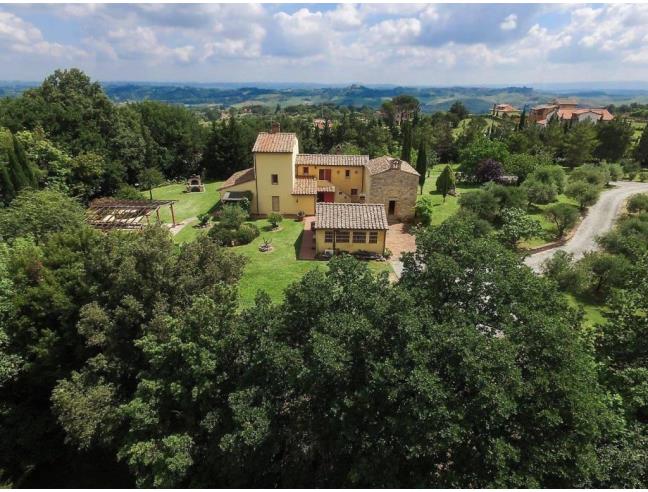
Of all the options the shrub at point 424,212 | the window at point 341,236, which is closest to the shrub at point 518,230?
the shrub at point 424,212

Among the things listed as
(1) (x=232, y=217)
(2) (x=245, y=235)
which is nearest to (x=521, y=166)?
(2) (x=245, y=235)

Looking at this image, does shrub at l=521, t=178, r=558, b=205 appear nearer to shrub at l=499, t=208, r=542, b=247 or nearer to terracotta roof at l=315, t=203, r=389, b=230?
shrub at l=499, t=208, r=542, b=247

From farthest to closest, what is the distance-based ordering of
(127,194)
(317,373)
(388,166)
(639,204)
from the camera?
(127,194), (639,204), (388,166), (317,373)

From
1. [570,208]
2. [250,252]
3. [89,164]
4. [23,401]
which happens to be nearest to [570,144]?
[570,208]

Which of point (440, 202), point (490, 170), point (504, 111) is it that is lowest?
point (440, 202)

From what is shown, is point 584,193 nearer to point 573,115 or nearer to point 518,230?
point 518,230

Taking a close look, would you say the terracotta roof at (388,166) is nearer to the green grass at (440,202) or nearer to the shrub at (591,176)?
the green grass at (440,202)

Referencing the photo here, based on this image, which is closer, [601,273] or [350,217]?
[601,273]

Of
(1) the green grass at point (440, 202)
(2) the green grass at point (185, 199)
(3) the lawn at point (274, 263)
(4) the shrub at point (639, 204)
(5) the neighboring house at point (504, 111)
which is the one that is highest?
(5) the neighboring house at point (504, 111)
